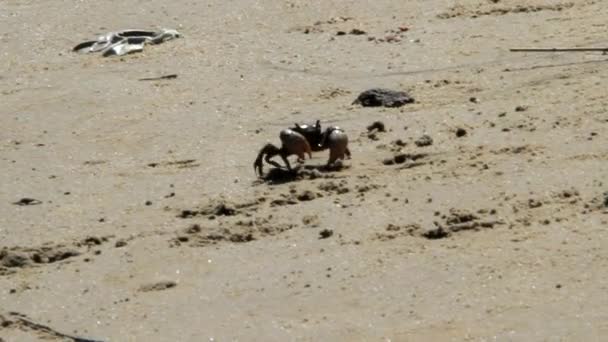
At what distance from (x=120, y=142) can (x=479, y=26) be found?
9.02 ft

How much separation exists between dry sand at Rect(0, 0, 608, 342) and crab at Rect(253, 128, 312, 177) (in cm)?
13

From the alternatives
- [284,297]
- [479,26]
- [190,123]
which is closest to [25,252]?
[284,297]

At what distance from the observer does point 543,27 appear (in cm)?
1059

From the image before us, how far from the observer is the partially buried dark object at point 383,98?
30.0 feet

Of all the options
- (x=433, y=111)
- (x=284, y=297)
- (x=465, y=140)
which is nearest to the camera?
(x=284, y=297)

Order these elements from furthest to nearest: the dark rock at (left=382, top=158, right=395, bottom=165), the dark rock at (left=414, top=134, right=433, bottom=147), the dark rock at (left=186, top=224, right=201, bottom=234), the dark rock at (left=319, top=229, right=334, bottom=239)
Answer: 1. the dark rock at (left=414, top=134, right=433, bottom=147)
2. the dark rock at (left=382, top=158, right=395, bottom=165)
3. the dark rock at (left=186, top=224, right=201, bottom=234)
4. the dark rock at (left=319, top=229, right=334, bottom=239)

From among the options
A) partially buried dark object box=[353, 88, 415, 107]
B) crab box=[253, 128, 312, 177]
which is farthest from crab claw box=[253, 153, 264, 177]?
partially buried dark object box=[353, 88, 415, 107]

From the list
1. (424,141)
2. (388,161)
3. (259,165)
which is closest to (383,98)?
(424,141)

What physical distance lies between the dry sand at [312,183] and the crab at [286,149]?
0.42 feet

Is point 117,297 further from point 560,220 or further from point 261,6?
point 261,6

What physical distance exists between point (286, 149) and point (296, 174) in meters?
0.13

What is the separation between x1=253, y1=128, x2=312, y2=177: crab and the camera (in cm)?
814

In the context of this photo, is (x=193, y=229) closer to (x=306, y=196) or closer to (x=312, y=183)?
(x=306, y=196)

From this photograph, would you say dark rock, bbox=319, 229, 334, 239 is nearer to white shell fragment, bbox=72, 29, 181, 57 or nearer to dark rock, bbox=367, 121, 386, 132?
dark rock, bbox=367, 121, 386, 132
